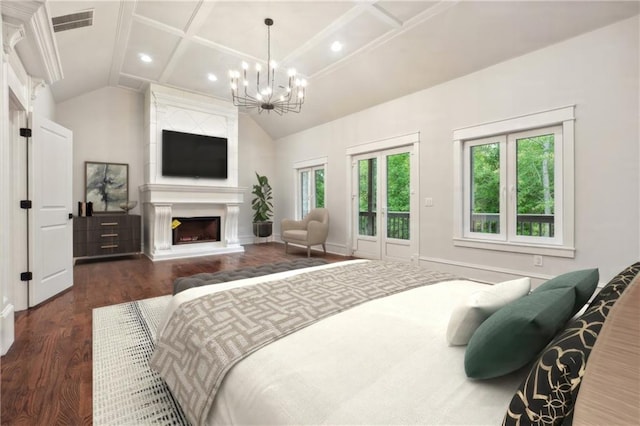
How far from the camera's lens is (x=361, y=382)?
81 cm

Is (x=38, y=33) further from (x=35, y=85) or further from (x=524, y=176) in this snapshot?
(x=524, y=176)

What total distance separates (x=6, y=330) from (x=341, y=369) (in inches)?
100

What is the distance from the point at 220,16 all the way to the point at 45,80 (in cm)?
207

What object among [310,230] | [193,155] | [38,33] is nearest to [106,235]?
[193,155]

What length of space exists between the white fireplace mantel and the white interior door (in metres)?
1.95

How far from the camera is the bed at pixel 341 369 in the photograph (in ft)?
2.34

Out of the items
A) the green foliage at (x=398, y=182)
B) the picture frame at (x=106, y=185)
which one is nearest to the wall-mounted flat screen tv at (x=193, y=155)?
the picture frame at (x=106, y=185)

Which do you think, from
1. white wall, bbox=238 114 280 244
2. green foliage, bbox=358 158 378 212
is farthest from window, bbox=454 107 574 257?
white wall, bbox=238 114 280 244

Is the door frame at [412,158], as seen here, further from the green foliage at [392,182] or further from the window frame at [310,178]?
the window frame at [310,178]

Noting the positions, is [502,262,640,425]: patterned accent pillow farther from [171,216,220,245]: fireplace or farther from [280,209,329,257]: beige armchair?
[171,216,220,245]: fireplace

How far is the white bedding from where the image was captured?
71 centimetres

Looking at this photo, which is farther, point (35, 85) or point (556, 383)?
point (35, 85)

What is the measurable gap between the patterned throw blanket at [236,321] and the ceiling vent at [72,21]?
336 centimetres

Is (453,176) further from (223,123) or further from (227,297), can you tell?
(223,123)
